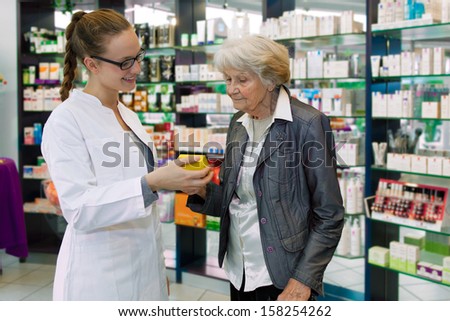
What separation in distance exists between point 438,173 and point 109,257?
274cm

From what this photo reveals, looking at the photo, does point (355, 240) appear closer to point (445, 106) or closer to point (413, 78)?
point (445, 106)

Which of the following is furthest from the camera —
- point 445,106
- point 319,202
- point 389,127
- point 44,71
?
point 44,71

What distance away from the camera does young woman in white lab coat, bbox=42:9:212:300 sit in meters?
1.63

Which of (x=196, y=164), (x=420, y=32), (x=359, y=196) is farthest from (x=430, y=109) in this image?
(x=196, y=164)

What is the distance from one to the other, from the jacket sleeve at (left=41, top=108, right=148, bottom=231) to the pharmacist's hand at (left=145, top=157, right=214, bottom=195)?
0.06 metres

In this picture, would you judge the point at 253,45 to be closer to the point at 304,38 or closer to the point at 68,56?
the point at 68,56

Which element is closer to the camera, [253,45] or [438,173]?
[253,45]

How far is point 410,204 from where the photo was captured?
3762mm

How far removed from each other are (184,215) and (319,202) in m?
3.13

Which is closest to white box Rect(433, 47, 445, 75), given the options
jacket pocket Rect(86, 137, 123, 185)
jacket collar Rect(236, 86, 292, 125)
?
jacket collar Rect(236, 86, 292, 125)

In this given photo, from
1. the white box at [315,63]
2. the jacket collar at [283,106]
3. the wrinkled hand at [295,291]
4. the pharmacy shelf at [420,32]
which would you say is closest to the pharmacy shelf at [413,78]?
the pharmacy shelf at [420,32]

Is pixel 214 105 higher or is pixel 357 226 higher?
pixel 214 105

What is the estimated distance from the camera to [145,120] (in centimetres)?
530
